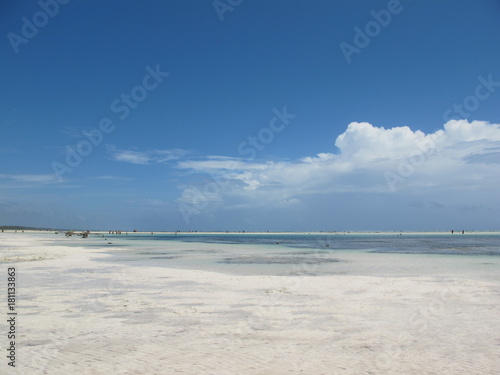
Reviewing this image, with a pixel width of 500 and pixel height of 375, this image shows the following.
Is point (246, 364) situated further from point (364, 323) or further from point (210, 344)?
point (364, 323)

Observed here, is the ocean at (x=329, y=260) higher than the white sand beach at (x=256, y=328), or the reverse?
the white sand beach at (x=256, y=328)

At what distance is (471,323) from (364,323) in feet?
10.7

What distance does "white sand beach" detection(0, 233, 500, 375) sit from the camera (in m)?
7.89

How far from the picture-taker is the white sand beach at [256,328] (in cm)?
789

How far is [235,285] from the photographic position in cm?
1819

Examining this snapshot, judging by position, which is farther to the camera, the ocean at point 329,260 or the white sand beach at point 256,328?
the ocean at point 329,260

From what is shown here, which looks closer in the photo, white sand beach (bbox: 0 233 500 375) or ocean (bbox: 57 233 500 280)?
white sand beach (bbox: 0 233 500 375)

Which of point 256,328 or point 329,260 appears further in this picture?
point 329,260

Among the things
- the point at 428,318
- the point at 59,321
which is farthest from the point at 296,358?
the point at 59,321

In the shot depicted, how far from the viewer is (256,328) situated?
10.6 m

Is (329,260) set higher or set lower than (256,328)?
lower

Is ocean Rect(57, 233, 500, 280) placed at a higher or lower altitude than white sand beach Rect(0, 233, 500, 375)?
lower

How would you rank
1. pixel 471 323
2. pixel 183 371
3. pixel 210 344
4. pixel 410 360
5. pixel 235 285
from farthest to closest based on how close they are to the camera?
pixel 235 285
pixel 471 323
pixel 210 344
pixel 410 360
pixel 183 371

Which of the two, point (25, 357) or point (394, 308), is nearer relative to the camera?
point (25, 357)
